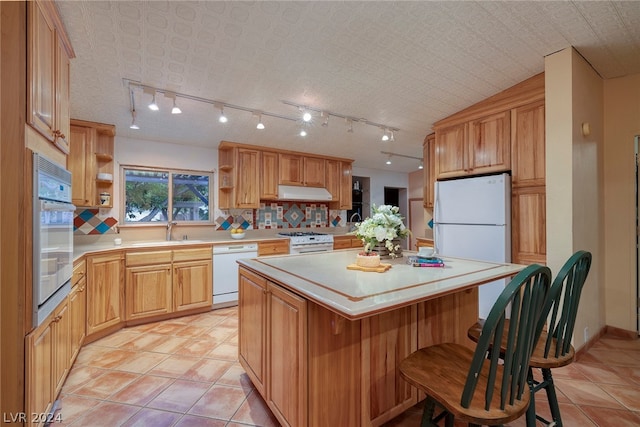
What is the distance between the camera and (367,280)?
4.68 feet

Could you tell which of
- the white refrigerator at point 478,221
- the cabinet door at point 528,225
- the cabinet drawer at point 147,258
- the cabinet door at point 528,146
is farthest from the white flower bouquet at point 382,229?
the cabinet drawer at point 147,258

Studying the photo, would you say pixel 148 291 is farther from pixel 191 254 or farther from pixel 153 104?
pixel 153 104

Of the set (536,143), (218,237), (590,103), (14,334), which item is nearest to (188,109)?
(218,237)

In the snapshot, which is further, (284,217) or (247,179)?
(284,217)

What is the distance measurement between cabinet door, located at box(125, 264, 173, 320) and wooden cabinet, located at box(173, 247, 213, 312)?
9cm

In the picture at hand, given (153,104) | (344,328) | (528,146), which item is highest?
(153,104)

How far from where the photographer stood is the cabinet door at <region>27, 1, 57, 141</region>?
4.21 ft

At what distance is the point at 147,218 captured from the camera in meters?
3.73

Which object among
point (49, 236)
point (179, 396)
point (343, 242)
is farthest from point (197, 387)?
point (343, 242)

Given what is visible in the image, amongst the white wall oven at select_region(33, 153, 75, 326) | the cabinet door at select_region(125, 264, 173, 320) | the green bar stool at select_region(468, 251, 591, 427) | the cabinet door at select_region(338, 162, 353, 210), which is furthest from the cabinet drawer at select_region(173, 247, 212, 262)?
the green bar stool at select_region(468, 251, 591, 427)

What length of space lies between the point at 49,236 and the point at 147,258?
6.00 feet

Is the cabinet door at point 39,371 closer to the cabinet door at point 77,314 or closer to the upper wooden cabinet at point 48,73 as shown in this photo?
the cabinet door at point 77,314

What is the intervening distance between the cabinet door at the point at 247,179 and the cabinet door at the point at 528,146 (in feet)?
10.6

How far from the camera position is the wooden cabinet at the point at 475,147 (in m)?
2.82
